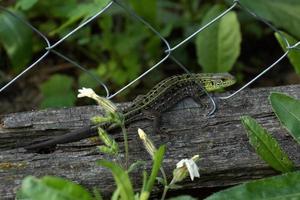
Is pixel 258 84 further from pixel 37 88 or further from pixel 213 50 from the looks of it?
pixel 37 88

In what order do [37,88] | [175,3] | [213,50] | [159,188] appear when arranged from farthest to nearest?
[175,3]
[37,88]
[213,50]
[159,188]

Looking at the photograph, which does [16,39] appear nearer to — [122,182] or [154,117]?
[154,117]

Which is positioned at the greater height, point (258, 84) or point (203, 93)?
point (258, 84)

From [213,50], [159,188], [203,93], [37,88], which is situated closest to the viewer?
[159,188]

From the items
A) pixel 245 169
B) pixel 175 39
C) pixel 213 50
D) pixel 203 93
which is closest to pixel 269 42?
pixel 175 39

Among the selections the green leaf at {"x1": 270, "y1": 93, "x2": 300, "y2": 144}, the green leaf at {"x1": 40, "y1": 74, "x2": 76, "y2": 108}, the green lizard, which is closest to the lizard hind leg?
the green lizard

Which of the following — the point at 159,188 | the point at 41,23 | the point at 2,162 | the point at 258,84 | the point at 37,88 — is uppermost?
the point at 41,23

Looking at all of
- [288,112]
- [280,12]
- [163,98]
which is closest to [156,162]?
[288,112]
